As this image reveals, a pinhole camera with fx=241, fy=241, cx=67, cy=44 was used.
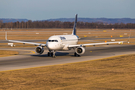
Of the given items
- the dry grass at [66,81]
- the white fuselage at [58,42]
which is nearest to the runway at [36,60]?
the white fuselage at [58,42]

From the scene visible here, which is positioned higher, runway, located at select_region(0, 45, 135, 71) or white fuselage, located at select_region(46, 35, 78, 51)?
white fuselage, located at select_region(46, 35, 78, 51)

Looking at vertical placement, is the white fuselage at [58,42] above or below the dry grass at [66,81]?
above

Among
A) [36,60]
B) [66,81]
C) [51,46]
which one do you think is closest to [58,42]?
[51,46]

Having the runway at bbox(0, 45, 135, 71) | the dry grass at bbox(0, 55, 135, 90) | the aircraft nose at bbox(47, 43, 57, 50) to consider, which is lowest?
the runway at bbox(0, 45, 135, 71)

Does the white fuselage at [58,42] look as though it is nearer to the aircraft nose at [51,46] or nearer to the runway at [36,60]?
the aircraft nose at [51,46]

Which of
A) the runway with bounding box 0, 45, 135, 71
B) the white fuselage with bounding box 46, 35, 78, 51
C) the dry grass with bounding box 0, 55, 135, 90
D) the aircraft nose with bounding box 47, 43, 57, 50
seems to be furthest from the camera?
the white fuselage with bounding box 46, 35, 78, 51

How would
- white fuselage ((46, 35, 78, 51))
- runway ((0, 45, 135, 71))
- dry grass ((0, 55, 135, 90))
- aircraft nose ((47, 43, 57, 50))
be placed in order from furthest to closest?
1. white fuselage ((46, 35, 78, 51))
2. aircraft nose ((47, 43, 57, 50))
3. runway ((0, 45, 135, 71))
4. dry grass ((0, 55, 135, 90))

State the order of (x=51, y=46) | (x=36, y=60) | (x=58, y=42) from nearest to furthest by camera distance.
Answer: (x=36, y=60), (x=51, y=46), (x=58, y=42)

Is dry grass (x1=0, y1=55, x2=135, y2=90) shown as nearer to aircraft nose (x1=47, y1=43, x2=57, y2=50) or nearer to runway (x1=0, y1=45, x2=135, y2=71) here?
runway (x1=0, y1=45, x2=135, y2=71)

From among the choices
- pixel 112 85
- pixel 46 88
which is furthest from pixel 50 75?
pixel 112 85

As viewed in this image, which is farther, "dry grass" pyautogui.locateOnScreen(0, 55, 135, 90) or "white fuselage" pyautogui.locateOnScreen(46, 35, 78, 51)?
"white fuselage" pyautogui.locateOnScreen(46, 35, 78, 51)

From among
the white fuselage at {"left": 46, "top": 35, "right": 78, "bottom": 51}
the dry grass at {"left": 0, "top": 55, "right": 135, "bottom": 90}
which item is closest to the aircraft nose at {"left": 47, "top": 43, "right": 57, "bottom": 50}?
the white fuselage at {"left": 46, "top": 35, "right": 78, "bottom": 51}

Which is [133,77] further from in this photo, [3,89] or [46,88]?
[3,89]

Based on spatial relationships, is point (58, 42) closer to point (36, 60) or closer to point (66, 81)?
point (36, 60)
